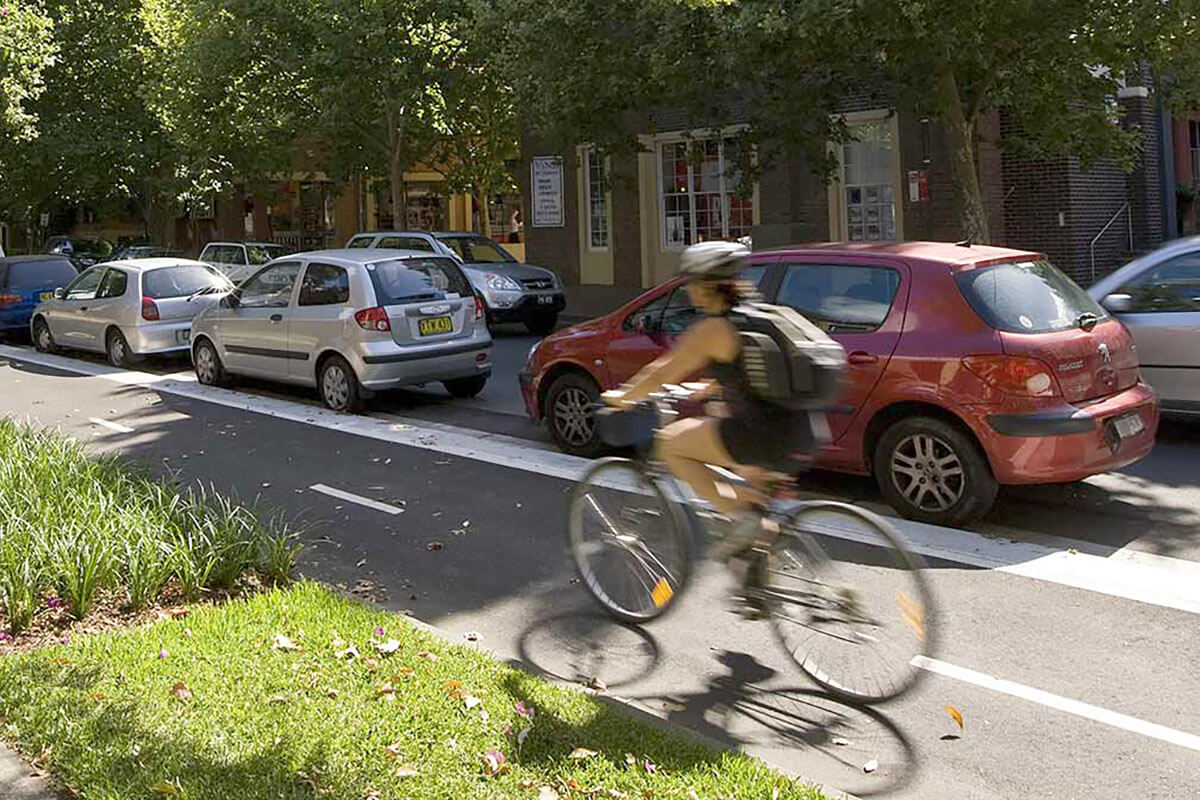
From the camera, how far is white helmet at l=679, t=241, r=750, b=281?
4.73 meters

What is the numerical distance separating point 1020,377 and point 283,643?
14.4ft

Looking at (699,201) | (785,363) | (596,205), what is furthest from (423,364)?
(596,205)

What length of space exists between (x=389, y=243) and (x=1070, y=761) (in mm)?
18348

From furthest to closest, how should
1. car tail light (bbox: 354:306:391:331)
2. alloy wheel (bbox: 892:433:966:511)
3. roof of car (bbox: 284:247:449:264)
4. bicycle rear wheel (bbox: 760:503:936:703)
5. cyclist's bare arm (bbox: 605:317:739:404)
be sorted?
roof of car (bbox: 284:247:449:264) → car tail light (bbox: 354:306:391:331) → alloy wheel (bbox: 892:433:966:511) → cyclist's bare arm (bbox: 605:317:739:404) → bicycle rear wheel (bbox: 760:503:936:703)

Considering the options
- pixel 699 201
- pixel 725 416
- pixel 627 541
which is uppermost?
pixel 699 201

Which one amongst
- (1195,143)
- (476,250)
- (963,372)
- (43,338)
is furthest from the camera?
(1195,143)

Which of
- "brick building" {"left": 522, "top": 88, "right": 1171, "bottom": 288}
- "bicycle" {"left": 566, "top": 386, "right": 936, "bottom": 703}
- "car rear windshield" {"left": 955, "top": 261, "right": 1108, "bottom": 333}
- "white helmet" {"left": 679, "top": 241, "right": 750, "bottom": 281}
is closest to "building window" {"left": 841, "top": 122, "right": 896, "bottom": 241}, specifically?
"brick building" {"left": 522, "top": 88, "right": 1171, "bottom": 288}

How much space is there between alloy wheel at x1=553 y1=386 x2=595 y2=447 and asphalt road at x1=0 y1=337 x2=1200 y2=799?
0.24 m

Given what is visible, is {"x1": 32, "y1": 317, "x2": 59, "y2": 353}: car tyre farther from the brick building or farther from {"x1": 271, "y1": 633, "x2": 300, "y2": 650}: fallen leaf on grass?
{"x1": 271, "y1": 633, "x2": 300, "y2": 650}: fallen leaf on grass

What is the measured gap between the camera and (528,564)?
679 cm

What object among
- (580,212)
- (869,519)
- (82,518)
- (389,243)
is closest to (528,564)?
(82,518)

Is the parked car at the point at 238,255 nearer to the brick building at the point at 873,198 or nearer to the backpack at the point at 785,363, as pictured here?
the brick building at the point at 873,198

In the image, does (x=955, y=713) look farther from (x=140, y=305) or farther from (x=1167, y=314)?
(x=140, y=305)

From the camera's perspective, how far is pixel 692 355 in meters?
4.86
